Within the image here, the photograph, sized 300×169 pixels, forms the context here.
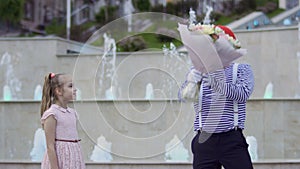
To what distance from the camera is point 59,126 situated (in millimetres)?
4723

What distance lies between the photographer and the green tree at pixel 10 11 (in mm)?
36406

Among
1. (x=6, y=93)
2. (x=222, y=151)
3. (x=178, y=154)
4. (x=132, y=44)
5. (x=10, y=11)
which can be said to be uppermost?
(x=10, y=11)

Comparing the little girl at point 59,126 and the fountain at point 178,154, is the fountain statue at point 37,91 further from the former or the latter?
the little girl at point 59,126

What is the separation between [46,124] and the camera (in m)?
4.68

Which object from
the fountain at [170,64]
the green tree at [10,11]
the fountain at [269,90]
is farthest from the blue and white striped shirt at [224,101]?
the green tree at [10,11]

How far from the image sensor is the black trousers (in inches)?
167

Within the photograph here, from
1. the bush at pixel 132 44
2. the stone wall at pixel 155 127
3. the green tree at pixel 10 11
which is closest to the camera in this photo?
the stone wall at pixel 155 127

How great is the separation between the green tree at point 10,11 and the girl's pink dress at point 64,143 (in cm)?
3227

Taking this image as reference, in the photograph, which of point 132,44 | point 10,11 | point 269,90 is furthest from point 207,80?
point 10,11

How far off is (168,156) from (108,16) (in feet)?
99.5

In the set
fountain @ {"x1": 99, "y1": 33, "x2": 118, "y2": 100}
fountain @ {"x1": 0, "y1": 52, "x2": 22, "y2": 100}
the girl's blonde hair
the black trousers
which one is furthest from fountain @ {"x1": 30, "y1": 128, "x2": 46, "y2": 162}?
the black trousers

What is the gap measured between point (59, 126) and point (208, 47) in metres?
1.26

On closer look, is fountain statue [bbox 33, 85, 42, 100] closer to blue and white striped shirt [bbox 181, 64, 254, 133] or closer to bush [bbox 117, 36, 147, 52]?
bush [bbox 117, 36, 147, 52]

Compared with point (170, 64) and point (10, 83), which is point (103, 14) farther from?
point (170, 64)
